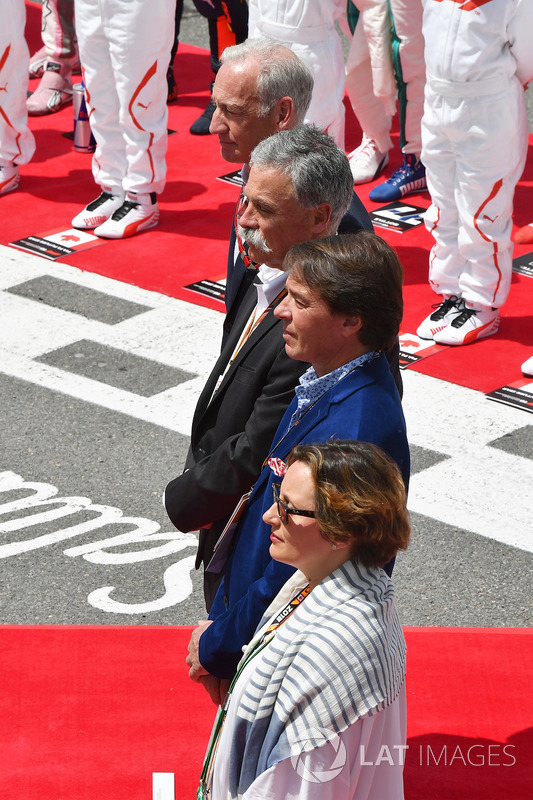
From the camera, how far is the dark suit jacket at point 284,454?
8.93ft

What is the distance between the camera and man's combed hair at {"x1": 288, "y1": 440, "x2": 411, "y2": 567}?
2.42m

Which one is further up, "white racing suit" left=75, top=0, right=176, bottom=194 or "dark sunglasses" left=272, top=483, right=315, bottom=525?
"dark sunglasses" left=272, top=483, right=315, bottom=525

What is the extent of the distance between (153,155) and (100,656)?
180 inches

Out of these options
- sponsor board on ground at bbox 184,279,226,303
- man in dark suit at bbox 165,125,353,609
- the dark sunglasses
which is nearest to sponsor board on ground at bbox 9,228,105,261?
sponsor board on ground at bbox 184,279,226,303

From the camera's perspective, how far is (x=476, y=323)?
6637mm

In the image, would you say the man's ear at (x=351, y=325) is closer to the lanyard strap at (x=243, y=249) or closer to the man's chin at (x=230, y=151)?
the lanyard strap at (x=243, y=249)

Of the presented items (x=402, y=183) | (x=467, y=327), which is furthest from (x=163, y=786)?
(x=402, y=183)

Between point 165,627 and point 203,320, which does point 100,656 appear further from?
point 203,320

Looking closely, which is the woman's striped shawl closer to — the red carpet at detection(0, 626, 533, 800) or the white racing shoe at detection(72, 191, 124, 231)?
the red carpet at detection(0, 626, 533, 800)

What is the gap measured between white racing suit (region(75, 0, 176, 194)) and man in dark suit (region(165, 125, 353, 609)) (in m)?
4.66

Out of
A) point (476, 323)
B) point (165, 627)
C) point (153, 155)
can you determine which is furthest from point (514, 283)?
point (165, 627)

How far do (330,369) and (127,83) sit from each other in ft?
17.8

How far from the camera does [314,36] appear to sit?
741 cm

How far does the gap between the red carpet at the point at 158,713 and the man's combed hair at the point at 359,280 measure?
1.48m
